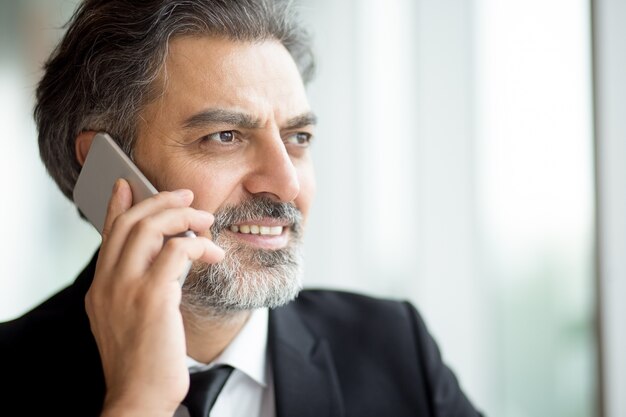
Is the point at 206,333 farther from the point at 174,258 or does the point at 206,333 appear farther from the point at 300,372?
the point at 174,258

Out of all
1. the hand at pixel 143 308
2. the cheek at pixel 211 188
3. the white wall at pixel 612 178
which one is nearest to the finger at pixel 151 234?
the hand at pixel 143 308

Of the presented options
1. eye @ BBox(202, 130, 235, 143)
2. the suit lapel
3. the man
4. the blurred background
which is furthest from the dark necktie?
the blurred background

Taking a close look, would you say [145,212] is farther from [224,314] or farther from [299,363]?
[299,363]

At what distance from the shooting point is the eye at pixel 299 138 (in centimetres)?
159

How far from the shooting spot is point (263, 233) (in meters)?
1.50

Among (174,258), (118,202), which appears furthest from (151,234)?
(118,202)

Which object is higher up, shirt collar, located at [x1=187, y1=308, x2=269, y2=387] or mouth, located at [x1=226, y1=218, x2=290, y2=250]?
mouth, located at [x1=226, y1=218, x2=290, y2=250]

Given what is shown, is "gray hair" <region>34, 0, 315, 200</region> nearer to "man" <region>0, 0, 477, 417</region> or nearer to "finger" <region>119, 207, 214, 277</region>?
"man" <region>0, 0, 477, 417</region>

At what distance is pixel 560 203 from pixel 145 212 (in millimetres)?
1588

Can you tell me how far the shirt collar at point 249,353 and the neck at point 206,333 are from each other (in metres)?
0.02

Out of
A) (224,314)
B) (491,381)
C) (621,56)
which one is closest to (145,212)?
(224,314)

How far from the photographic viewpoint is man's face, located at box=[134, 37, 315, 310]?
1.43 meters

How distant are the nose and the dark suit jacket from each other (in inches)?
15.6

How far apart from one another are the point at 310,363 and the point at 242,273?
1.07 feet
